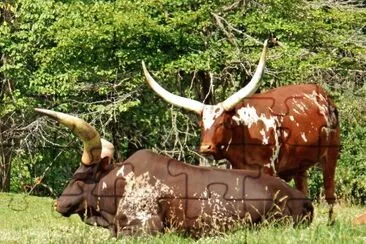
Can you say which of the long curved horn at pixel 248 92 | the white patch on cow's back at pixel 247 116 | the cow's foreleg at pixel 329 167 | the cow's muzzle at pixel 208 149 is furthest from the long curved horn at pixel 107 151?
the cow's foreleg at pixel 329 167

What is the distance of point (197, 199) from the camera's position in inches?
345

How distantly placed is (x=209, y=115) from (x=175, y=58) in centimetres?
1271

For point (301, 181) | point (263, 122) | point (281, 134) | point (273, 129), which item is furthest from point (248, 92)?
point (301, 181)

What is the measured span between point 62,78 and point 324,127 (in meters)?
13.7

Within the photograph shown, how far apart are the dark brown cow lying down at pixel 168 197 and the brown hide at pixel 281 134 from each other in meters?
1.10

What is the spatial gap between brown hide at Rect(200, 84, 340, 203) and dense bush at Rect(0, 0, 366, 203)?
969 cm

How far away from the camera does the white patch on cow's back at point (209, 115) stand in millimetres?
10219

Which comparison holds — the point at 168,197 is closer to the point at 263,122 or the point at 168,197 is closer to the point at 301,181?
the point at 263,122

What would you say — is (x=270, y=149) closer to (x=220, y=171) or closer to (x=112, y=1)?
(x=220, y=171)

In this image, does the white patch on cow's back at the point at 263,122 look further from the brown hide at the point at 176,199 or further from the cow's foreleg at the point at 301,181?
the brown hide at the point at 176,199

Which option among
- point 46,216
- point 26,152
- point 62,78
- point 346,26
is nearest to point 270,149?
point 46,216

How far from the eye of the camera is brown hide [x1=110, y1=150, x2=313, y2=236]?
28.2 ft

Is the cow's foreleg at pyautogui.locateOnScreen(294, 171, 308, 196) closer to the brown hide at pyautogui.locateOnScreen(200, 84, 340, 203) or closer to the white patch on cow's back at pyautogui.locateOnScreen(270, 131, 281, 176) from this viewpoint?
the brown hide at pyautogui.locateOnScreen(200, 84, 340, 203)

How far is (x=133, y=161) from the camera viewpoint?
909 centimetres
